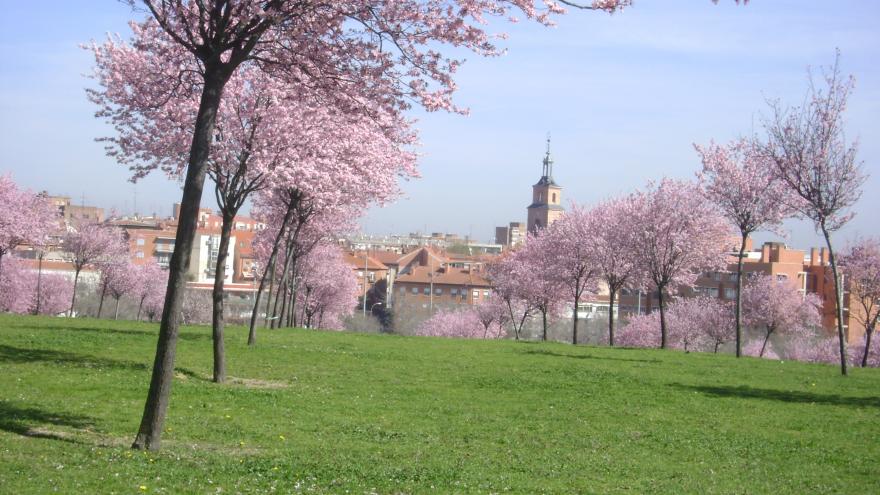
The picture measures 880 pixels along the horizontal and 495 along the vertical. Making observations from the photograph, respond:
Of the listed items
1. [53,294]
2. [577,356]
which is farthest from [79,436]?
[53,294]

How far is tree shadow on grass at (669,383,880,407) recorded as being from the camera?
1845 centimetres

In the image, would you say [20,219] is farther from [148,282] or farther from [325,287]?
[148,282]

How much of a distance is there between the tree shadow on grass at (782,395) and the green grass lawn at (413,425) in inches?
2.8

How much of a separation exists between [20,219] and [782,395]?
117ft

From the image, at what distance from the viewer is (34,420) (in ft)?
37.3

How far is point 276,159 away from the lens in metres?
19.0

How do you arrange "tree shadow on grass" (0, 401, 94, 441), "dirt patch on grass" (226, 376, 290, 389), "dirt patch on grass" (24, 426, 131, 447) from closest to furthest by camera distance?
"dirt patch on grass" (24, 426, 131, 447)
"tree shadow on grass" (0, 401, 94, 441)
"dirt patch on grass" (226, 376, 290, 389)

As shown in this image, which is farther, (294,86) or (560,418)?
(560,418)

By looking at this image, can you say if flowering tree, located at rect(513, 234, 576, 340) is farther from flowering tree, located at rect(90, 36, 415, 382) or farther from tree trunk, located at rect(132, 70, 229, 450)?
tree trunk, located at rect(132, 70, 229, 450)

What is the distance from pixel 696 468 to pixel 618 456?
992 millimetres

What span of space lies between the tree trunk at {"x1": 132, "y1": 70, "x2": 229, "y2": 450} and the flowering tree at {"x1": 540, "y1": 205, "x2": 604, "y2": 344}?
34452 mm

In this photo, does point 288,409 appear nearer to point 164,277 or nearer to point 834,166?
point 834,166

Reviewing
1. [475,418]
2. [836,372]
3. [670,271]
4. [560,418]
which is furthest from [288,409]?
[670,271]

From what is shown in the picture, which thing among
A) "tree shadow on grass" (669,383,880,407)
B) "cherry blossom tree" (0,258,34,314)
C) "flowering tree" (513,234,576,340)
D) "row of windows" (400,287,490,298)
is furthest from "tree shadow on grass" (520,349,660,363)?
"row of windows" (400,287,490,298)
